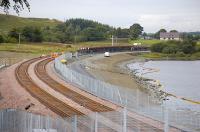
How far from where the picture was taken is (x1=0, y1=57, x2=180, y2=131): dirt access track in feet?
119

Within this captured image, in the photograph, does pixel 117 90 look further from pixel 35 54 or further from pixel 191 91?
pixel 35 54

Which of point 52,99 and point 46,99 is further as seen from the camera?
point 52,99

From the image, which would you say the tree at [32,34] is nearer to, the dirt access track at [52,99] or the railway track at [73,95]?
the railway track at [73,95]

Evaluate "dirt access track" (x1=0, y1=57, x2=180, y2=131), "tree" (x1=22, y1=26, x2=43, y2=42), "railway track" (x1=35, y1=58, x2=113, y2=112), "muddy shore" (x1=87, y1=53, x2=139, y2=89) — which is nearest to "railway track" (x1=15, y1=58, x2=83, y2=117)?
"dirt access track" (x1=0, y1=57, x2=180, y2=131)

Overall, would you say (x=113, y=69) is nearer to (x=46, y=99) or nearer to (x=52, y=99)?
(x=52, y=99)

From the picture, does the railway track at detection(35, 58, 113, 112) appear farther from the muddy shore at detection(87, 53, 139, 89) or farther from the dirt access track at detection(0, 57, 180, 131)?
the muddy shore at detection(87, 53, 139, 89)

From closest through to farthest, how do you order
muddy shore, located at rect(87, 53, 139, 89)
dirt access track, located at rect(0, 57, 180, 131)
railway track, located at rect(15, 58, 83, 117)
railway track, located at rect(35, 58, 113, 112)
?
dirt access track, located at rect(0, 57, 180, 131), railway track, located at rect(15, 58, 83, 117), railway track, located at rect(35, 58, 113, 112), muddy shore, located at rect(87, 53, 139, 89)

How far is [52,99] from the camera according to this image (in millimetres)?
44625

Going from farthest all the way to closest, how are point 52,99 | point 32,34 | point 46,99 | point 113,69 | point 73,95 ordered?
point 32,34
point 113,69
point 73,95
point 52,99
point 46,99

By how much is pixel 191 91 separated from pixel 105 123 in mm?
56939

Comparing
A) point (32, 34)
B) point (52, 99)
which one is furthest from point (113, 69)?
point (32, 34)

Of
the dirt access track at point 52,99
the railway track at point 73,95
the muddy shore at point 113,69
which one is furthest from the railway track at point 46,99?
the muddy shore at point 113,69

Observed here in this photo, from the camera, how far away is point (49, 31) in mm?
191125

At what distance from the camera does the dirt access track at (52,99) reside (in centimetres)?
3642
